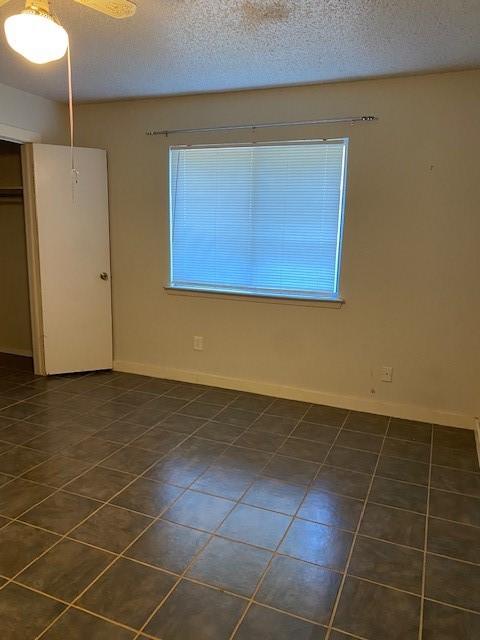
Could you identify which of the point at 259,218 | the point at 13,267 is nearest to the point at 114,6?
the point at 259,218

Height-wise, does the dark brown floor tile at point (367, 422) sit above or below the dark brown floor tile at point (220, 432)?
above

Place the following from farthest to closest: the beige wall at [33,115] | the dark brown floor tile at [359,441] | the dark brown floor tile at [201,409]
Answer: the beige wall at [33,115]
the dark brown floor tile at [201,409]
the dark brown floor tile at [359,441]

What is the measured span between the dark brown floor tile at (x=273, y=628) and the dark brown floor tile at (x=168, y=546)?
0.37 metres

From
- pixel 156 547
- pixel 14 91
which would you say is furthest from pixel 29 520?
pixel 14 91

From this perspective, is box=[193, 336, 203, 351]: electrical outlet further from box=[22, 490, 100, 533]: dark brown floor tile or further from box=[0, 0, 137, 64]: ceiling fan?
box=[0, 0, 137, 64]: ceiling fan

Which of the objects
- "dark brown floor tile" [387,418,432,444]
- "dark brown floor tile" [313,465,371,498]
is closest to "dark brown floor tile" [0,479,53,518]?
"dark brown floor tile" [313,465,371,498]

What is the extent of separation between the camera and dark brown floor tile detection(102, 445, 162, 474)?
2.66 m

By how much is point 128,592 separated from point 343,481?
1.31m

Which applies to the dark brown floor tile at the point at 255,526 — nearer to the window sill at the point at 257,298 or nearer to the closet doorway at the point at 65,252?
the window sill at the point at 257,298

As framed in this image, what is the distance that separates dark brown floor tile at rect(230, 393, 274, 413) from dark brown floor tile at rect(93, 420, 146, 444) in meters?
0.79

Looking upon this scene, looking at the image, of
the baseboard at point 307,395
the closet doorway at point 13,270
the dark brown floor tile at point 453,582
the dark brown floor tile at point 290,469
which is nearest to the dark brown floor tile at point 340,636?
the dark brown floor tile at point 453,582

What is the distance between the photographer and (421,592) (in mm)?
1798

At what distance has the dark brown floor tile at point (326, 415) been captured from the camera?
11.1 ft

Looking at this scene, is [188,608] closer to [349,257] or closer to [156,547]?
[156,547]
